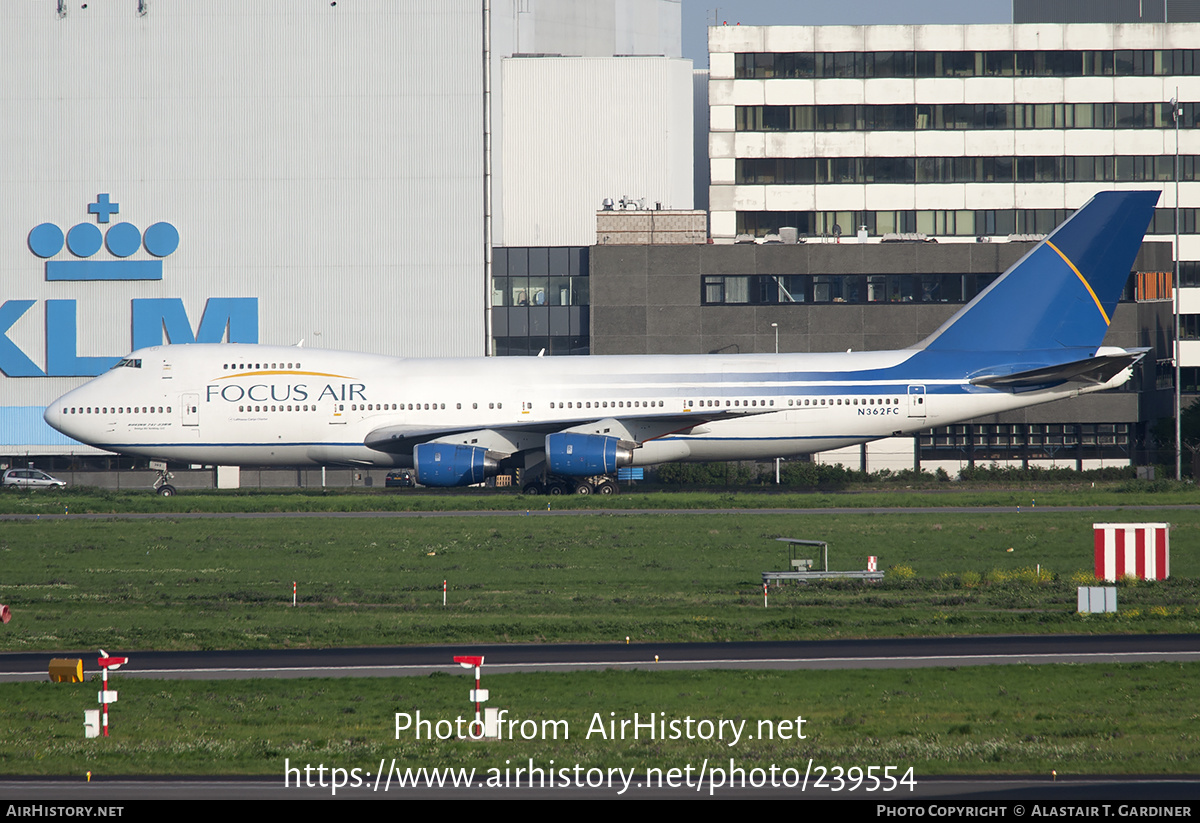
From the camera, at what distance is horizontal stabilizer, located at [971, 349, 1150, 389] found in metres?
39.0

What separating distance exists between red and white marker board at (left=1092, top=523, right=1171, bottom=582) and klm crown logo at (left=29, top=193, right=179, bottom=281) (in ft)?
181

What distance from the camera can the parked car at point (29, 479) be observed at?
60.2 metres

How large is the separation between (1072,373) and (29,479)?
167 feet

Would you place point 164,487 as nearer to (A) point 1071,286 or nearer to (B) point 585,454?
(B) point 585,454

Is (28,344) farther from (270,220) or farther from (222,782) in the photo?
(222,782)

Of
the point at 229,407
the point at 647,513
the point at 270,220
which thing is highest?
the point at 270,220

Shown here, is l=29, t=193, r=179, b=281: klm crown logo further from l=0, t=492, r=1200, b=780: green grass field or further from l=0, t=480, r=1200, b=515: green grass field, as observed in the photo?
l=0, t=492, r=1200, b=780: green grass field

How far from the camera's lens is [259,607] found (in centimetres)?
2111

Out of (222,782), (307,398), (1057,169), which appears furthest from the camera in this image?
(1057,169)

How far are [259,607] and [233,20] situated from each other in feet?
172

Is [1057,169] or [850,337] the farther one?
[1057,169]

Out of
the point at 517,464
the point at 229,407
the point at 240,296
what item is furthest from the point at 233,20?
the point at 517,464

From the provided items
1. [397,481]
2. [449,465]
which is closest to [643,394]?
[449,465]

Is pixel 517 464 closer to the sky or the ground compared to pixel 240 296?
closer to the ground
